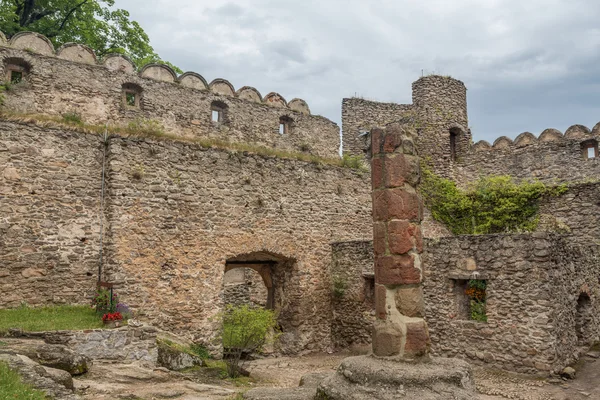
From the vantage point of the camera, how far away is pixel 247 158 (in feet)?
41.1

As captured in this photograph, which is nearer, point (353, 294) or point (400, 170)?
point (400, 170)

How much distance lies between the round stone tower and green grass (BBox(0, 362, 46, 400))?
17.0 m

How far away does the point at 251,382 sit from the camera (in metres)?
9.24

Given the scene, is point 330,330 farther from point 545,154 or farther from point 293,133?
point 545,154

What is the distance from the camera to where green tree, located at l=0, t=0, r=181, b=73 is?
21391 mm

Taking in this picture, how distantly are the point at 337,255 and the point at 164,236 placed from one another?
16.5ft

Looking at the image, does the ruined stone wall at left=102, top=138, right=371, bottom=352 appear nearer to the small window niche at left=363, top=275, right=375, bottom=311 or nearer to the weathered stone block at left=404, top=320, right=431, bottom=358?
the small window niche at left=363, top=275, right=375, bottom=311

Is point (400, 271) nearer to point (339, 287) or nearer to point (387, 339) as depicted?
point (387, 339)

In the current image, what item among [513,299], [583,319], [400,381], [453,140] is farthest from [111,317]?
[453,140]

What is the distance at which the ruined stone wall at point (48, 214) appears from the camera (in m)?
9.52

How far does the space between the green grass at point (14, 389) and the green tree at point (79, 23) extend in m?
18.6

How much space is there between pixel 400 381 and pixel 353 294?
7.95 meters

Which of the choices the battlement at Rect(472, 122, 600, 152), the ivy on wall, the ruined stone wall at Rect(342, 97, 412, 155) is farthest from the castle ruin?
the ruined stone wall at Rect(342, 97, 412, 155)

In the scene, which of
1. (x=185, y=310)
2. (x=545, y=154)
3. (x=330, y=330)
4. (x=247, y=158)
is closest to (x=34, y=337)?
(x=185, y=310)
